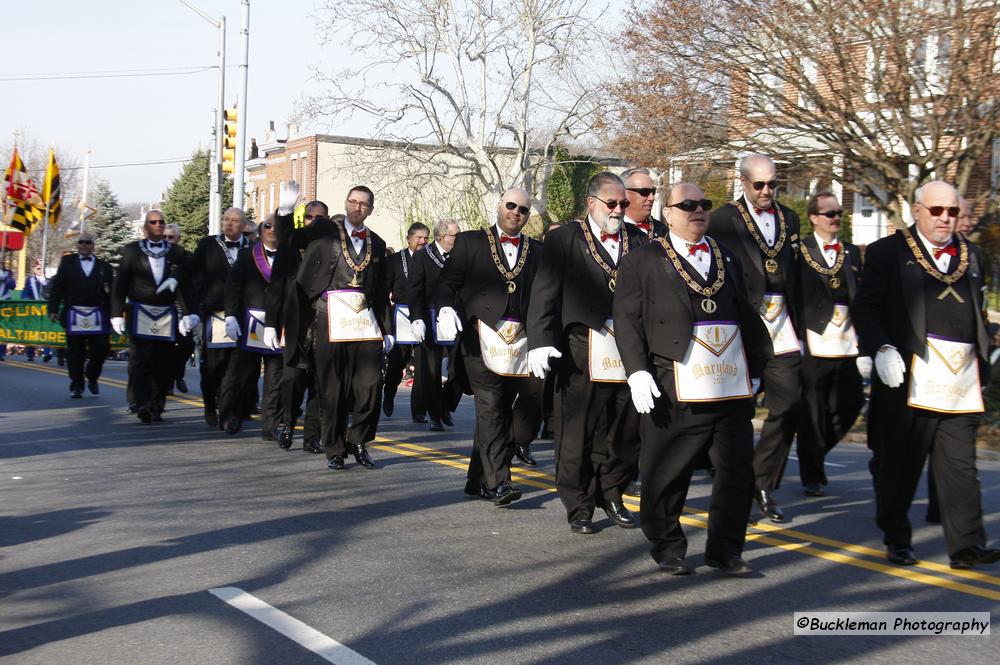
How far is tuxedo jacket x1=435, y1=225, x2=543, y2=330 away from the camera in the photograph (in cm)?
893

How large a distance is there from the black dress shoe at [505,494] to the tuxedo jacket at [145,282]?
6.65m

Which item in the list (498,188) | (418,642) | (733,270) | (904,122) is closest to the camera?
(418,642)

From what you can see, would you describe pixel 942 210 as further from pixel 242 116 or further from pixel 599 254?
pixel 242 116

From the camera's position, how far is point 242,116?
31234 mm

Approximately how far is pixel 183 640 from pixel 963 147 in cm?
1526

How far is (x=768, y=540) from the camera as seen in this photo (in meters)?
7.86

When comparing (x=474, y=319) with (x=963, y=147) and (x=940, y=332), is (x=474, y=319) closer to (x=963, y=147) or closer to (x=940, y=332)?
(x=940, y=332)

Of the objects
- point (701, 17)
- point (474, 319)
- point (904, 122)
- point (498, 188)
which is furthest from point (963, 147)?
point (498, 188)

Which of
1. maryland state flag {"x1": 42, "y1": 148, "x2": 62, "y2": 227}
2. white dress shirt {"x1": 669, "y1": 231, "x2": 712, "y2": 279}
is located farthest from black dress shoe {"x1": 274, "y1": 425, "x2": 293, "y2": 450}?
maryland state flag {"x1": 42, "y1": 148, "x2": 62, "y2": 227}

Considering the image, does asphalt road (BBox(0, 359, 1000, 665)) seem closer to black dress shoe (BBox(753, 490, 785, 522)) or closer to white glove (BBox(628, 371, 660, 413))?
black dress shoe (BBox(753, 490, 785, 522))

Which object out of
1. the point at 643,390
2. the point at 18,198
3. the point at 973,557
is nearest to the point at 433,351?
the point at 643,390

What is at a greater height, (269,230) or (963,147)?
(963,147)

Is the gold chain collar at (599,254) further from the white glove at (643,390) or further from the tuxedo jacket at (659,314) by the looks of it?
the white glove at (643,390)

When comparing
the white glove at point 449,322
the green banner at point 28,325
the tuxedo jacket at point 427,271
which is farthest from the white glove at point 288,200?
the green banner at point 28,325
